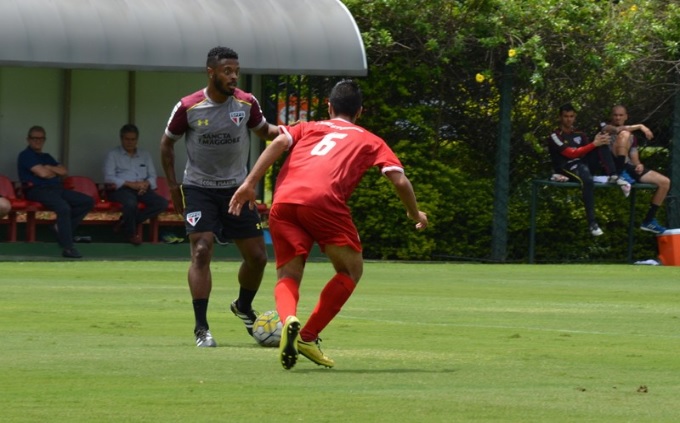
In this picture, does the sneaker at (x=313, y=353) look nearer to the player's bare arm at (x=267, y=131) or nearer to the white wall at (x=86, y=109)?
the player's bare arm at (x=267, y=131)

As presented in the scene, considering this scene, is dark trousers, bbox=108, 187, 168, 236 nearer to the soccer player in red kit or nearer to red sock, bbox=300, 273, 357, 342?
the soccer player in red kit

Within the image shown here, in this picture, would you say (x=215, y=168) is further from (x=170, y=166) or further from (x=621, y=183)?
(x=621, y=183)

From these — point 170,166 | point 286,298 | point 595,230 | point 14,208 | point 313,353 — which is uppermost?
point 170,166

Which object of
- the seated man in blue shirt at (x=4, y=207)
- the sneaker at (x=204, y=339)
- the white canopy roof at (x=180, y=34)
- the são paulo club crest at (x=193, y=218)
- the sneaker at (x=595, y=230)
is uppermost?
the white canopy roof at (x=180, y=34)

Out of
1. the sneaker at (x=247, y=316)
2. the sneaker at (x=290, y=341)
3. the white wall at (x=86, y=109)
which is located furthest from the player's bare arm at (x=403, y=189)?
the white wall at (x=86, y=109)

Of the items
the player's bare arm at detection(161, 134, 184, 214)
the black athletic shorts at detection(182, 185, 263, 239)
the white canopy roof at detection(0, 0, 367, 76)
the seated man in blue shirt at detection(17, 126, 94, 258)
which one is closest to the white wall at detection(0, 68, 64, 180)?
the seated man in blue shirt at detection(17, 126, 94, 258)

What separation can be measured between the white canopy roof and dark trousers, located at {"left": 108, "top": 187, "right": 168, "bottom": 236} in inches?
65.6

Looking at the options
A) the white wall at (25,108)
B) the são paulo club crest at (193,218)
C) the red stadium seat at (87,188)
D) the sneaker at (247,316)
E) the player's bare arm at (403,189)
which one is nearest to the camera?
the player's bare arm at (403,189)

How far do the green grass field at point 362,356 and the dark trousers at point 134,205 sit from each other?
3.44 m

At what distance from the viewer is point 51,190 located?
20250 mm

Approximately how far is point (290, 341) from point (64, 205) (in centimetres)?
1167

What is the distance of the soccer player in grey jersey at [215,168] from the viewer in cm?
1079

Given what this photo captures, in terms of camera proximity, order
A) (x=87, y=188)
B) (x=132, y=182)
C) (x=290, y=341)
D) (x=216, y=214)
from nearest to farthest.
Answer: (x=290, y=341) < (x=216, y=214) < (x=132, y=182) < (x=87, y=188)

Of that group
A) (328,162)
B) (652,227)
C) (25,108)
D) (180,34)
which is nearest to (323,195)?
(328,162)
